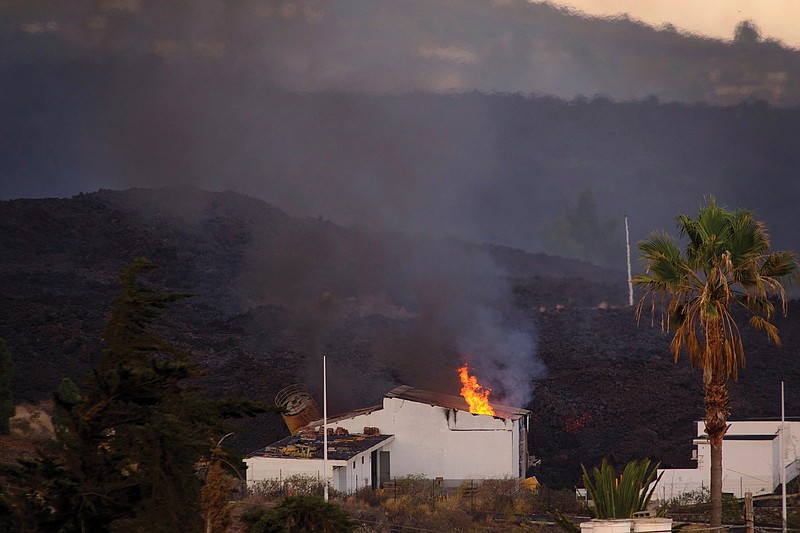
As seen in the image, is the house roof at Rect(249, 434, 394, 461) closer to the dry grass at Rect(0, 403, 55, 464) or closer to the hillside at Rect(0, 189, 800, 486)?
the hillside at Rect(0, 189, 800, 486)

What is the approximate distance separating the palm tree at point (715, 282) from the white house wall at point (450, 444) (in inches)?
913

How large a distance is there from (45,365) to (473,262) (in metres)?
49.4

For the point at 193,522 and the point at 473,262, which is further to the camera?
the point at 473,262

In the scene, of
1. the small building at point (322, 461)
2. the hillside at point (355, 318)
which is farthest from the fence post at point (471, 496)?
the hillside at point (355, 318)

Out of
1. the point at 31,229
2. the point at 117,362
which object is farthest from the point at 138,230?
the point at 117,362

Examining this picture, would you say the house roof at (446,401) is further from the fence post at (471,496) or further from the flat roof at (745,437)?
the flat roof at (745,437)

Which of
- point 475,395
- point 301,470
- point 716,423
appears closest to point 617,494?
point 716,423

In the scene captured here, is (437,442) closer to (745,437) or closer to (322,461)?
(322,461)

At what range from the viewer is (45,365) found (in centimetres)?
6750

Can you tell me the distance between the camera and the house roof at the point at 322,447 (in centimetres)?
4162

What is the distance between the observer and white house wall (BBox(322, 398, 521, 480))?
4650cm

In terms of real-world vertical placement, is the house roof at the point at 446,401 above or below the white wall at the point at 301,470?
above

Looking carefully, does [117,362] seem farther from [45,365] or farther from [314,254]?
[314,254]

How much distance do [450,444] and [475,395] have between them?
27.8ft
